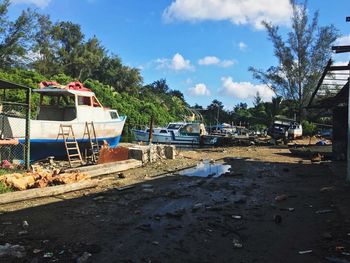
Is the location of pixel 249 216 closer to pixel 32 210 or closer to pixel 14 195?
pixel 32 210

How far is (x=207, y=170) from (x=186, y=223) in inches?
324

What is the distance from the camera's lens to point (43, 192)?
9328 millimetres

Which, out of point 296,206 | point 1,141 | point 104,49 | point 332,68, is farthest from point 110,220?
point 104,49

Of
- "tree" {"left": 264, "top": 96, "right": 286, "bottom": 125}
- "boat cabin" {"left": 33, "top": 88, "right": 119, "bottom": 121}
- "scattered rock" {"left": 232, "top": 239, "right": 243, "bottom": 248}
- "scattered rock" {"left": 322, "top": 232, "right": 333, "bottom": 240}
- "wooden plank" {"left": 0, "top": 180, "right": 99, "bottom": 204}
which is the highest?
"tree" {"left": 264, "top": 96, "right": 286, "bottom": 125}

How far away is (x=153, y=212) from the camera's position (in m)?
8.21

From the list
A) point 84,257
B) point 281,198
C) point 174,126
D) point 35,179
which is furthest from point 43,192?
point 174,126

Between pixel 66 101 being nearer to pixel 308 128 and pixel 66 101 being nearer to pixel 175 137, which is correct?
pixel 175 137

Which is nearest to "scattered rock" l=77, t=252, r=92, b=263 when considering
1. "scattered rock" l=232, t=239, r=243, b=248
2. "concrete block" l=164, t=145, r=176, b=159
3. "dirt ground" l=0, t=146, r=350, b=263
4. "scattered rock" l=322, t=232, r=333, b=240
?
"dirt ground" l=0, t=146, r=350, b=263

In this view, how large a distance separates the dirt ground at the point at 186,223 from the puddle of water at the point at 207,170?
2.00 meters

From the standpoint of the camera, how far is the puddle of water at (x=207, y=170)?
14273mm

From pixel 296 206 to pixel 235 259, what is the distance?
12.7ft

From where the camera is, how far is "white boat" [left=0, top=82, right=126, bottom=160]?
16.7 metres

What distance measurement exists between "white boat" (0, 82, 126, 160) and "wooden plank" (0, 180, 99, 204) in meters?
6.48

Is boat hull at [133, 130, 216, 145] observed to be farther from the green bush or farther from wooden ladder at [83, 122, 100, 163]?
wooden ladder at [83, 122, 100, 163]
